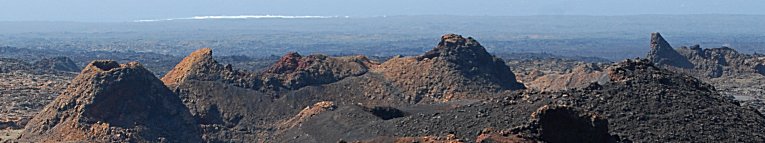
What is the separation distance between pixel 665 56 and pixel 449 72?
91.3 ft

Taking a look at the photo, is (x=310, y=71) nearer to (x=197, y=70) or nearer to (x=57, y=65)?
(x=197, y=70)

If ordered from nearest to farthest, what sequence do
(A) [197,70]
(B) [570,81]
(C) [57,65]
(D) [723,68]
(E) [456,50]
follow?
(A) [197,70], (E) [456,50], (B) [570,81], (D) [723,68], (C) [57,65]

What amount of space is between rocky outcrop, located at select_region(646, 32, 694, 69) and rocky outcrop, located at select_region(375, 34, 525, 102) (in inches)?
914

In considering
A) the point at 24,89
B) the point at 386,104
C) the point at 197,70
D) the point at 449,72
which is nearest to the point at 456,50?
the point at 449,72

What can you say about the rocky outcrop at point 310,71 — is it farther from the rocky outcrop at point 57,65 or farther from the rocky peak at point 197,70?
the rocky outcrop at point 57,65

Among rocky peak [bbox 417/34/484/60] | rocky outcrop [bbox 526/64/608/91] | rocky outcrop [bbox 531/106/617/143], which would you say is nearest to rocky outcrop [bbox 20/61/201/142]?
rocky peak [bbox 417/34/484/60]

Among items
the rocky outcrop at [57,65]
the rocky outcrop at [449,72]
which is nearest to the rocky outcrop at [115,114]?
the rocky outcrop at [449,72]

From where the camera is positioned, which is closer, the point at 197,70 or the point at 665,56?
the point at 197,70

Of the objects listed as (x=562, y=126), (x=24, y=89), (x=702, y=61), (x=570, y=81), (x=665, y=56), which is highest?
(x=562, y=126)

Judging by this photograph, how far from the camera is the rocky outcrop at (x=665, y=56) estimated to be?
69.3 meters

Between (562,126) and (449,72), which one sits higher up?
(562,126)

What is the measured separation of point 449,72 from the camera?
1777 inches

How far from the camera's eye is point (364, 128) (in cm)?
3241

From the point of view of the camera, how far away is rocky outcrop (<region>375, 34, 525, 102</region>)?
44.0 meters
